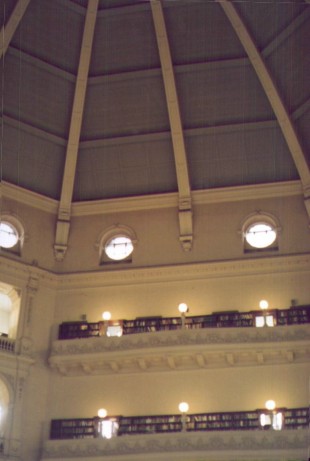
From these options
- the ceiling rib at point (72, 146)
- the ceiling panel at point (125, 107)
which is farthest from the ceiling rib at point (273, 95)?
the ceiling rib at point (72, 146)

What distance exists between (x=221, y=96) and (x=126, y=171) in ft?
14.9

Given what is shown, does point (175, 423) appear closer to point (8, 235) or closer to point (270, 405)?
point (270, 405)

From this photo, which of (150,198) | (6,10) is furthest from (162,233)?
(6,10)

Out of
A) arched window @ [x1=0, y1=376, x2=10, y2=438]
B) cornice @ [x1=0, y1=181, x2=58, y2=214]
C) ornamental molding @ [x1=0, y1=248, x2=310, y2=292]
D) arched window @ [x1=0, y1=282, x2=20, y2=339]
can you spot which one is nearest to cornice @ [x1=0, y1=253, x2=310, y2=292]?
ornamental molding @ [x1=0, y1=248, x2=310, y2=292]

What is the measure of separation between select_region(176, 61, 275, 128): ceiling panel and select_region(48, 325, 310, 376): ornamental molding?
26.2 feet

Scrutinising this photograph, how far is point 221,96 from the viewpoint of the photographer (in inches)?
1128

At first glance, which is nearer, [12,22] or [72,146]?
[12,22]

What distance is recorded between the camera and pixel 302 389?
83.0 ft

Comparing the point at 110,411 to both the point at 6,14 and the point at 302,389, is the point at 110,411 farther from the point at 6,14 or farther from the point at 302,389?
the point at 6,14

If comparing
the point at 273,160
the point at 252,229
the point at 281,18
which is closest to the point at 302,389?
the point at 252,229

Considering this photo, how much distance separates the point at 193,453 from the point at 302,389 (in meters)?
4.15

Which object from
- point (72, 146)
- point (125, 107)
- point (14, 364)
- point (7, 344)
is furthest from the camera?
point (72, 146)

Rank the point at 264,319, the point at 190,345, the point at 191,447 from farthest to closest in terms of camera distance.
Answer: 1. the point at 264,319
2. the point at 190,345
3. the point at 191,447

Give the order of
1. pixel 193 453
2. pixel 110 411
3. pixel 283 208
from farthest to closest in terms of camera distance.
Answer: pixel 283 208
pixel 110 411
pixel 193 453
